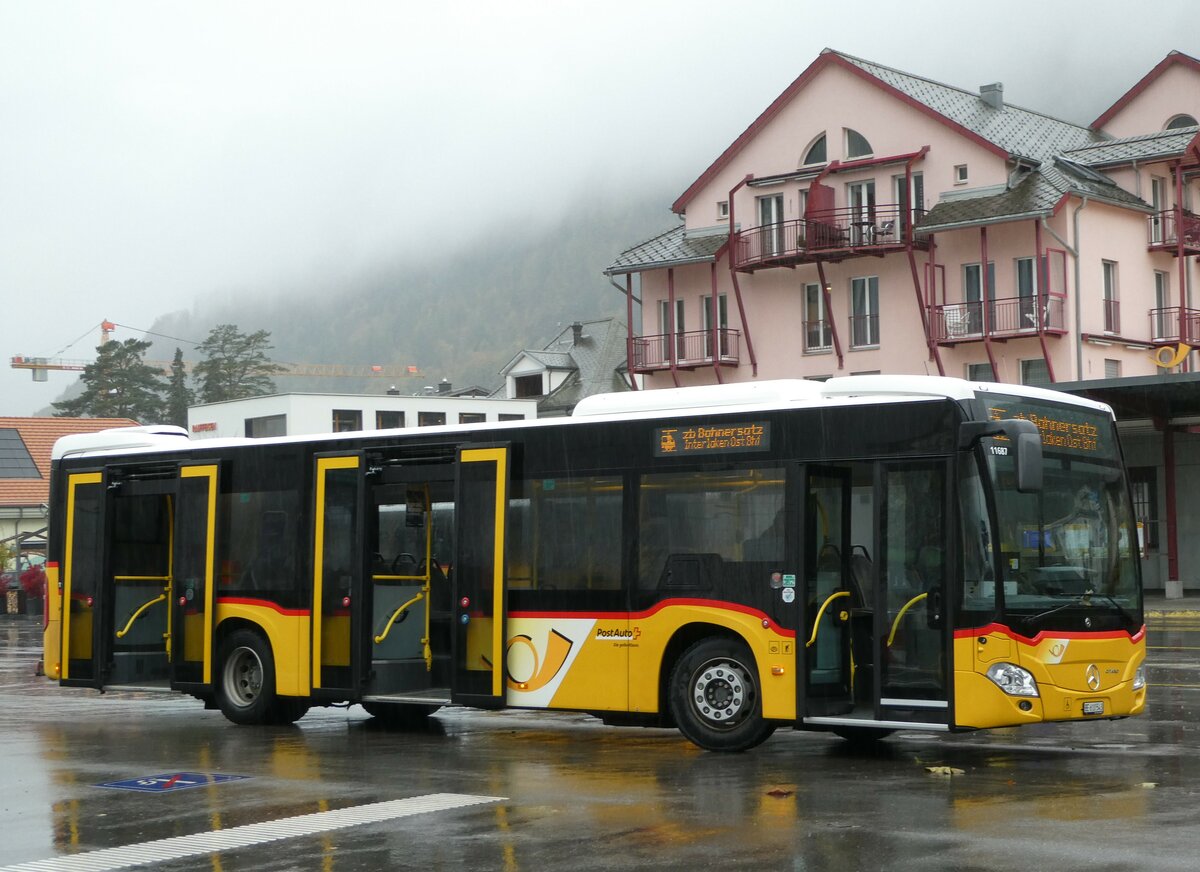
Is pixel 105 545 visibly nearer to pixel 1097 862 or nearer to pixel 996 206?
pixel 1097 862

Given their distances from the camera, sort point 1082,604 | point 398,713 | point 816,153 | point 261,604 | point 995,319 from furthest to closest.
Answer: point 816,153
point 995,319
point 398,713
point 261,604
point 1082,604

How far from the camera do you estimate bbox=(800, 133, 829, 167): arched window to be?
5084 centimetres

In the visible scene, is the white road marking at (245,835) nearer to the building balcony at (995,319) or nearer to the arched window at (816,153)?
the building balcony at (995,319)

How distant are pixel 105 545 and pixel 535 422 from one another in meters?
6.19

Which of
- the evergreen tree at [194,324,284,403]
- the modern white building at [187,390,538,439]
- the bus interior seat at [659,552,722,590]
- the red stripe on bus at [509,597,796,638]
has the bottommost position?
the red stripe on bus at [509,597,796,638]

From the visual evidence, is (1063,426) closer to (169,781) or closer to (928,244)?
(169,781)

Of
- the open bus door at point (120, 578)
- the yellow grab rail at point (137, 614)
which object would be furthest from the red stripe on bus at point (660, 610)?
the yellow grab rail at point (137, 614)

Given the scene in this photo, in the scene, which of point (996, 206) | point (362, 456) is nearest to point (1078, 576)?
point (362, 456)

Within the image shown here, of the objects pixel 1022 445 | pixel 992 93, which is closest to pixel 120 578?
pixel 1022 445

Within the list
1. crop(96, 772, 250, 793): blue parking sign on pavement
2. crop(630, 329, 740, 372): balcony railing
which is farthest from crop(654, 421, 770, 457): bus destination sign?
crop(630, 329, 740, 372): balcony railing

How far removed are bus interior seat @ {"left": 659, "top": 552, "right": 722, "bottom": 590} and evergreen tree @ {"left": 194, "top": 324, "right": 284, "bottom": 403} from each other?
129 m

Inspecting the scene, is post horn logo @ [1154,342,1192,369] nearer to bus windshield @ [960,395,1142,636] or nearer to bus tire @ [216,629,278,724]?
bus windshield @ [960,395,1142,636]

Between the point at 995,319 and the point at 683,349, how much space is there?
1078 cm

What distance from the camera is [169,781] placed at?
12.8m
